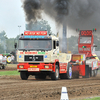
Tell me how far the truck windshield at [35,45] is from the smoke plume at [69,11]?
978 centimetres

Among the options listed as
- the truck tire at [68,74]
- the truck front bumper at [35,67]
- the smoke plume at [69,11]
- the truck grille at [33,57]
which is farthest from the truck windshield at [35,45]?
the smoke plume at [69,11]

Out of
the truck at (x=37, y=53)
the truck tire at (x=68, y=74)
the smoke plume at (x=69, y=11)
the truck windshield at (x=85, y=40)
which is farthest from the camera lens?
the smoke plume at (x=69, y=11)

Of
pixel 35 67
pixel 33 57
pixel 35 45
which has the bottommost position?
pixel 35 67

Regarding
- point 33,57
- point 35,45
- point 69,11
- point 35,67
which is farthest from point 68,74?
point 69,11

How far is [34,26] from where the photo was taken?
1055 inches

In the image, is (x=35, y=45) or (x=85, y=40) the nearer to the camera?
(x=35, y=45)

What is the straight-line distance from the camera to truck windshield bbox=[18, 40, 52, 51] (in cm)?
1697

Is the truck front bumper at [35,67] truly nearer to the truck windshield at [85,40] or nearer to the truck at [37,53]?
the truck at [37,53]

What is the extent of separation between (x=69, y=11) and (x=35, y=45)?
41.5 ft

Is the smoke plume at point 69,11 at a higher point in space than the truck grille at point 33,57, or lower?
Result: higher

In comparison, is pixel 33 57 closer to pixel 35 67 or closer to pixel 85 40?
pixel 35 67

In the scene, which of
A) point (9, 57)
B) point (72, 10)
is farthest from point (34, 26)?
point (9, 57)

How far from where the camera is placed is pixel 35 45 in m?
17.1

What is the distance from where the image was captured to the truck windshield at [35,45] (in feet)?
55.7
